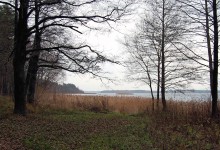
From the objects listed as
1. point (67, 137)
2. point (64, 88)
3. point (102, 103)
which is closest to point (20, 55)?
point (67, 137)

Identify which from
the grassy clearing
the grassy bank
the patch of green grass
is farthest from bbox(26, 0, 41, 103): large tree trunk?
the patch of green grass

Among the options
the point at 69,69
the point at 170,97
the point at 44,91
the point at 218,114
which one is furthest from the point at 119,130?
the point at 44,91

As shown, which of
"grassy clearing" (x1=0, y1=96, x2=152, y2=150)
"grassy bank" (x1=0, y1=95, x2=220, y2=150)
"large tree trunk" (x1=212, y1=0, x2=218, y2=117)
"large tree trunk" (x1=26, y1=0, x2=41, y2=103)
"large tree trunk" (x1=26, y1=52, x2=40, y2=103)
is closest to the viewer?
"grassy clearing" (x1=0, y1=96, x2=152, y2=150)

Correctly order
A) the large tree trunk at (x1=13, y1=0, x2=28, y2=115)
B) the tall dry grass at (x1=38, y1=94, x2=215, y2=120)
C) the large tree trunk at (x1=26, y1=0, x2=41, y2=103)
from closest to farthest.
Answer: the large tree trunk at (x1=13, y1=0, x2=28, y2=115)
the large tree trunk at (x1=26, y1=0, x2=41, y2=103)
the tall dry grass at (x1=38, y1=94, x2=215, y2=120)

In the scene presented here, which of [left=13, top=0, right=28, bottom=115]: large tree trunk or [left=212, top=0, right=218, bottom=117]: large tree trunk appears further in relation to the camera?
[left=13, top=0, right=28, bottom=115]: large tree trunk

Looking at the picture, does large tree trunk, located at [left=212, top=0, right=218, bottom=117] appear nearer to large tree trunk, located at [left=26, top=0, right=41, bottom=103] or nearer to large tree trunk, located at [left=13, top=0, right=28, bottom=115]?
large tree trunk, located at [left=26, top=0, right=41, bottom=103]

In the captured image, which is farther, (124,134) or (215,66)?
(215,66)

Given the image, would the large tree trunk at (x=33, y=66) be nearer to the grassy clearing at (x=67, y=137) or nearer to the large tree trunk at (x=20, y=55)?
the large tree trunk at (x=20, y=55)

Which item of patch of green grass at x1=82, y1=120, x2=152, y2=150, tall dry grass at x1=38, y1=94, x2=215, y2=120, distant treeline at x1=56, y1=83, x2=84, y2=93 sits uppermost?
→ distant treeline at x1=56, y1=83, x2=84, y2=93

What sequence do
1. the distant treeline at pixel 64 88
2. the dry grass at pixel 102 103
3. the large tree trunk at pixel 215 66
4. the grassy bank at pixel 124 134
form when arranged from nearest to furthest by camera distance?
the grassy bank at pixel 124 134 → the large tree trunk at pixel 215 66 → the dry grass at pixel 102 103 → the distant treeline at pixel 64 88

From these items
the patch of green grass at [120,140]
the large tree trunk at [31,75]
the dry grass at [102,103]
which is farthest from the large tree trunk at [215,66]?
the large tree trunk at [31,75]

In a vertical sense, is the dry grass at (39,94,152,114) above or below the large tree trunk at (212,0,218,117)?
below

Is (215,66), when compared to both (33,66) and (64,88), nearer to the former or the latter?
(33,66)

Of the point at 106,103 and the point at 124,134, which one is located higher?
the point at 106,103
